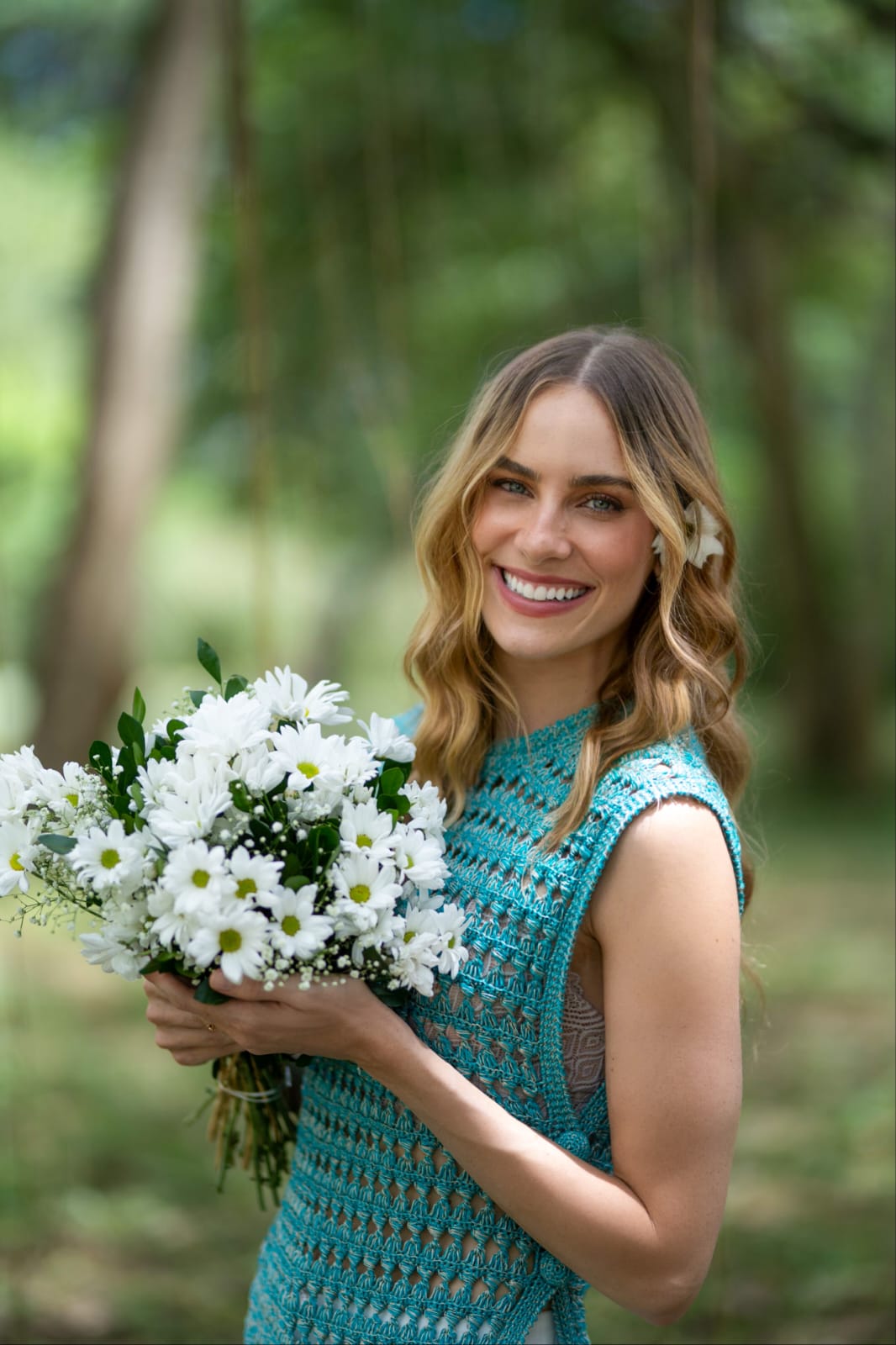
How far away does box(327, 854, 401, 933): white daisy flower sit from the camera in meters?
1.26

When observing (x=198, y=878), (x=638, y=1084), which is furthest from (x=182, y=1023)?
(x=638, y=1084)

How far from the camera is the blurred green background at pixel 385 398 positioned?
11.1 ft

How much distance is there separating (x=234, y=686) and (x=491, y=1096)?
52 cm

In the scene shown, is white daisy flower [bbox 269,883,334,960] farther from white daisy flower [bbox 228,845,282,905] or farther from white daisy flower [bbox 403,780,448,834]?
white daisy flower [bbox 403,780,448,834]

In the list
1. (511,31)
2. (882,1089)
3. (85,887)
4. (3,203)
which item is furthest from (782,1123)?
(3,203)

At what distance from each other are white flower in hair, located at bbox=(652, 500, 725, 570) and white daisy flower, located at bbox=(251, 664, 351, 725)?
41cm

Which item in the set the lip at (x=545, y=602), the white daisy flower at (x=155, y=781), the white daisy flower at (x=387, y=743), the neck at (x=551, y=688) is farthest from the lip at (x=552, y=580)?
the white daisy flower at (x=155, y=781)

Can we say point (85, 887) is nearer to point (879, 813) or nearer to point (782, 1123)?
point (782, 1123)

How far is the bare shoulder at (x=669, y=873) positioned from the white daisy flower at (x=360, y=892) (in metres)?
0.23

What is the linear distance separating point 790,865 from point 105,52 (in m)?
5.80

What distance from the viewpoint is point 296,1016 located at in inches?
50.9

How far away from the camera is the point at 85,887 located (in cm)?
131

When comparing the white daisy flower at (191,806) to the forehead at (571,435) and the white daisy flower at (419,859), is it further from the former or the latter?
the forehead at (571,435)

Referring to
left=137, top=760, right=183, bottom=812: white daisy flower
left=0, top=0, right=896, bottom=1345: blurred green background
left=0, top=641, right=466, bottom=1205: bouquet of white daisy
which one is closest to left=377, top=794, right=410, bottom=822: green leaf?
left=0, top=641, right=466, bottom=1205: bouquet of white daisy
